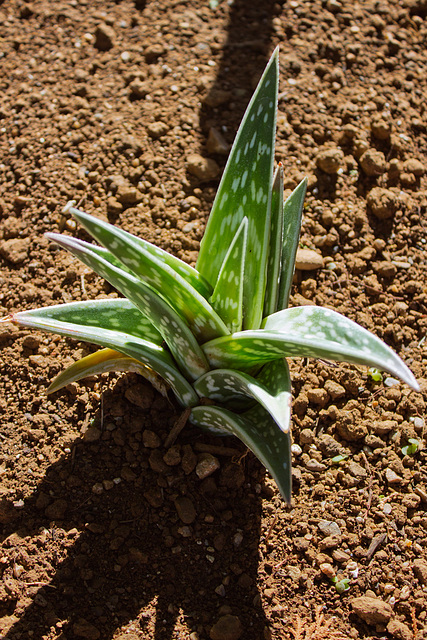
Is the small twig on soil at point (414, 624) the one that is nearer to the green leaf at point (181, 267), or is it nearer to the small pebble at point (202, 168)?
the green leaf at point (181, 267)

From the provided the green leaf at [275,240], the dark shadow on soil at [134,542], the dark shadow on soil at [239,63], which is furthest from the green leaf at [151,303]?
the dark shadow on soil at [239,63]

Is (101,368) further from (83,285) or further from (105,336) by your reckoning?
(83,285)

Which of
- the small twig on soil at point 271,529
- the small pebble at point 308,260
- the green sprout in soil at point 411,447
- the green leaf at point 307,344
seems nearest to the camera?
the green leaf at point 307,344

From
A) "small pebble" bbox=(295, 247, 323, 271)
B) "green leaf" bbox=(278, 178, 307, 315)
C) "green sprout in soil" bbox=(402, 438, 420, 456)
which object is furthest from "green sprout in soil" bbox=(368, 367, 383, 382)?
"green leaf" bbox=(278, 178, 307, 315)

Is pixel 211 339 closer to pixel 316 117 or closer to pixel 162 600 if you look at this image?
pixel 162 600

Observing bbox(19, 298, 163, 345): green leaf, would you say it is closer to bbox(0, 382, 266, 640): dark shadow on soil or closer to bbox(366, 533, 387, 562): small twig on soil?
bbox(0, 382, 266, 640): dark shadow on soil

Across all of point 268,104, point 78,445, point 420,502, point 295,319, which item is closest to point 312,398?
point 420,502

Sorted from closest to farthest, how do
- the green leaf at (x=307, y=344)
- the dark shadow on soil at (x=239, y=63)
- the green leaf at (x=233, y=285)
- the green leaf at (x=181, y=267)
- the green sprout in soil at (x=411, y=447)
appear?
the green leaf at (x=307, y=344), the green leaf at (x=233, y=285), the green leaf at (x=181, y=267), the green sprout in soil at (x=411, y=447), the dark shadow on soil at (x=239, y=63)

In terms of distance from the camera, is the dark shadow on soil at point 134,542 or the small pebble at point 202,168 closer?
the dark shadow on soil at point 134,542
